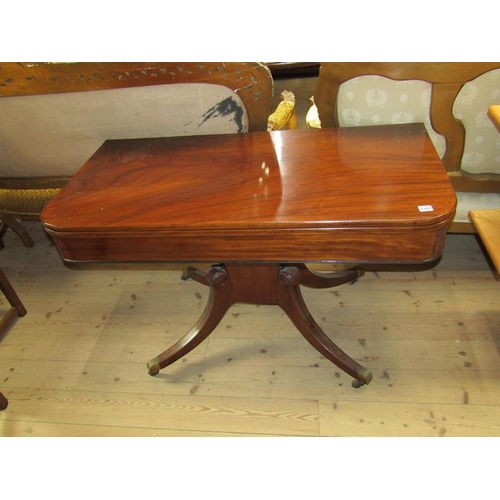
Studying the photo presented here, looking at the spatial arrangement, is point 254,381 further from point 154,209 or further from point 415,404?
point 154,209

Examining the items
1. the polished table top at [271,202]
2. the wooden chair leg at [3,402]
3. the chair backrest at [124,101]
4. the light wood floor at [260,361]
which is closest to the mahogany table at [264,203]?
the polished table top at [271,202]

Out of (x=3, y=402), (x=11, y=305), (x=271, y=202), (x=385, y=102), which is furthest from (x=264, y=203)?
(x=11, y=305)

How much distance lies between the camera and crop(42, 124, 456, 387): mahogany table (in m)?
1.10

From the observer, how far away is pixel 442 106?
59.7 inches

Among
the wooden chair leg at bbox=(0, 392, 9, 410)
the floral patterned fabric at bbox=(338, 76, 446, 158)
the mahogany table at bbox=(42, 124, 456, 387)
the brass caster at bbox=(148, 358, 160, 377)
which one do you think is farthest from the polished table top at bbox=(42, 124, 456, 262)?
the wooden chair leg at bbox=(0, 392, 9, 410)

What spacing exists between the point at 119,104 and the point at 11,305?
1080 millimetres

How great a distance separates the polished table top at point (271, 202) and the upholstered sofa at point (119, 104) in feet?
0.75

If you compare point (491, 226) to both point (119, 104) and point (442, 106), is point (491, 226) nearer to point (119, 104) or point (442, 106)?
point (442, 106)

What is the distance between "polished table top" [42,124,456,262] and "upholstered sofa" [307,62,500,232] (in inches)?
6.9

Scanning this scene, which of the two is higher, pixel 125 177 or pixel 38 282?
pixel 125 177

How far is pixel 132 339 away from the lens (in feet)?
6.19
